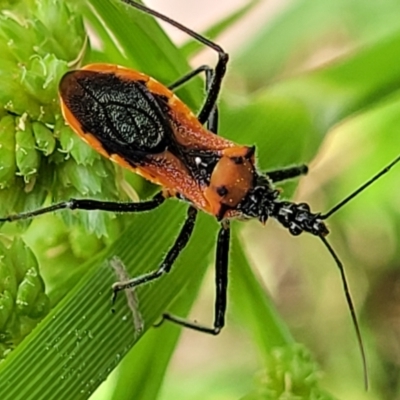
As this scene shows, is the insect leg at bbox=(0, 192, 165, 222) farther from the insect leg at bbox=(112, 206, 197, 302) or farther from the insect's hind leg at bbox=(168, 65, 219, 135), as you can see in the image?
the insect's hind leg at bbox=(168, 65, 219, 135)

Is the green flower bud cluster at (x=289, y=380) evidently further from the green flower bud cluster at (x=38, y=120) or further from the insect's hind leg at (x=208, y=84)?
the insect's hind leg at (x=208, y=84)

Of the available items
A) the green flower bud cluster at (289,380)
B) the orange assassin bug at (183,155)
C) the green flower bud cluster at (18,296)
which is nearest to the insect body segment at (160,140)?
the orange assassin bug at (183,155)

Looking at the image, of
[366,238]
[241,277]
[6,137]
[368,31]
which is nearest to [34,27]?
[6,137]

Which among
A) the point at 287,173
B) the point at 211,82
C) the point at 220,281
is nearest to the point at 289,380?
the point at 220,281

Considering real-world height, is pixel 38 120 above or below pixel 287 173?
above

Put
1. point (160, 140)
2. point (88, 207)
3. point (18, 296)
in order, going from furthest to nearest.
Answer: point (160, 140) < point (88, 207) < point (18, 296)

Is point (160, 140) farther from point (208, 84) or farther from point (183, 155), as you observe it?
point (208, 84)
